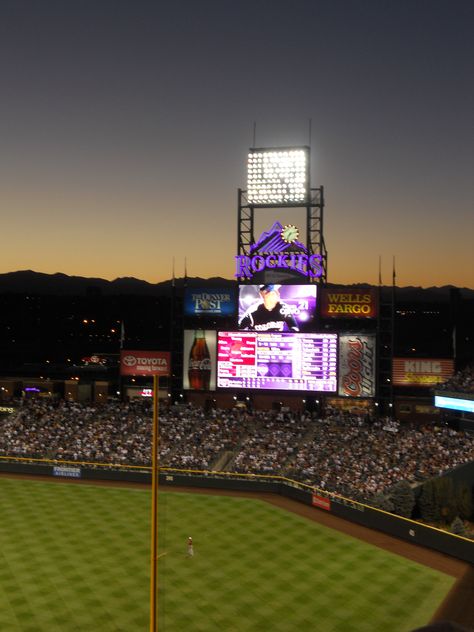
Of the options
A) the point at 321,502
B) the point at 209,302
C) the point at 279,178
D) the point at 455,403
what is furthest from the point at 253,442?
the point at 279,178

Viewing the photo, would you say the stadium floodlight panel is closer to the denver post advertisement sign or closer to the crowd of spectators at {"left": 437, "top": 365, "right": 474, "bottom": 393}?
the denver post advertisement sign

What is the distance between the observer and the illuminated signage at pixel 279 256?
40.5 meters

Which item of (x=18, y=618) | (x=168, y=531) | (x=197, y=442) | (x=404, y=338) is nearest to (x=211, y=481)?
(x=197, y=442)

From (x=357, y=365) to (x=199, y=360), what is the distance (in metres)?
10.8

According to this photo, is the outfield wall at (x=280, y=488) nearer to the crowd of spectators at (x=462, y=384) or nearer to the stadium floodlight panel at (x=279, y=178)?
the crowd of spectators at (x=462, y=384)

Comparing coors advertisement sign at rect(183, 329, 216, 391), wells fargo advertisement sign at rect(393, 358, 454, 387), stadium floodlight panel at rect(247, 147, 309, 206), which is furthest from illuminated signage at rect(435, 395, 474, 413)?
stadium floodlight panel at rect(247, 147, 309, 206)

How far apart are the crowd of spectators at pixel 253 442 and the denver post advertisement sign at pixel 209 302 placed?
23.7 ft

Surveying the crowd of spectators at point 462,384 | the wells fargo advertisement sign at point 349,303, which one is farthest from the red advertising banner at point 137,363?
the crowd of spectators at point 462,384

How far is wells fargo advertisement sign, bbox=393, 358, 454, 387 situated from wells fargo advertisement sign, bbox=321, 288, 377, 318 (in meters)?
5.77

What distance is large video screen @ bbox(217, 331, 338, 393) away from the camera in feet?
130

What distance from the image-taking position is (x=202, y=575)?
73.1 ft

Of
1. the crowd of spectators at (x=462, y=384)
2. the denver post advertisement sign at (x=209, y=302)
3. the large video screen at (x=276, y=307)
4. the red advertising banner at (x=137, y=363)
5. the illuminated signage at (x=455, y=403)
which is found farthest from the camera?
the red advertising banner at (x=137, y=363)

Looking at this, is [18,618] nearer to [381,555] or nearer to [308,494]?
[381,555]

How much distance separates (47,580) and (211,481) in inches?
560
